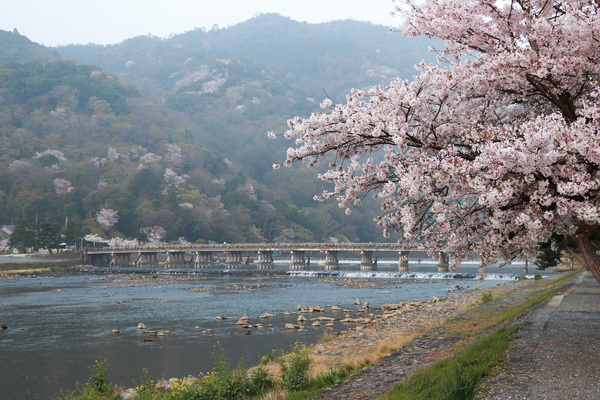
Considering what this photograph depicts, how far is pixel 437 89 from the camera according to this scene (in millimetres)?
10578

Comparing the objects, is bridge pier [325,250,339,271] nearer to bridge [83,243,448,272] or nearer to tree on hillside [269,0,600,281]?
bridge [83,243,448,272]

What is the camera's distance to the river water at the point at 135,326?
1934 cm

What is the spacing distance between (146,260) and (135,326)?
73.9m

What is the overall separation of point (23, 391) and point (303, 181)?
130869mm

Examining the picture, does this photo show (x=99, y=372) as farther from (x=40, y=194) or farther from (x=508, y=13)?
(x=40, y=194)

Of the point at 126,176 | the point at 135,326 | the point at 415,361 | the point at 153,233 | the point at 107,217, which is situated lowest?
the point at 135,326

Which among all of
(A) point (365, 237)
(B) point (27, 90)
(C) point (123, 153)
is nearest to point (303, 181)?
(A) point (365, 237)

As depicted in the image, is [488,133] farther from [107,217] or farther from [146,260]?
[107,217]

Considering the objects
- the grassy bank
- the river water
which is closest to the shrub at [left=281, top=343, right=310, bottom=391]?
the grassy bank

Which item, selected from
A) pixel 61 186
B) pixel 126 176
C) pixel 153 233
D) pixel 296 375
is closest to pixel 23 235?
pixel 61 186

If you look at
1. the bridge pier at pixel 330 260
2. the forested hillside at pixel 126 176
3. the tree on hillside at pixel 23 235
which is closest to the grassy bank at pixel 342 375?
the bridge pier at pixel 330 260

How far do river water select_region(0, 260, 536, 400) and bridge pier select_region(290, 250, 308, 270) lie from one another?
108 ft

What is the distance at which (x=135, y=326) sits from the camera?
29.8 metres

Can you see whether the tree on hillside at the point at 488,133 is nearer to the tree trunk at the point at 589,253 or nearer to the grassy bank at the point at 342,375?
the tree trunk at the point at 589,253
